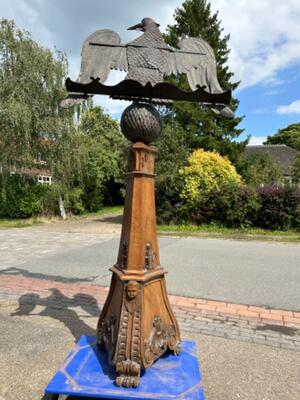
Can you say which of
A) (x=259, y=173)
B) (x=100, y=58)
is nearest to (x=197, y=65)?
(x=100, y=58)

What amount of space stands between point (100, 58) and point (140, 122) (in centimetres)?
54

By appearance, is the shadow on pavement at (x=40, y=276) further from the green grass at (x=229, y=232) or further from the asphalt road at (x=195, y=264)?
the green grass at (x=229, y=232)

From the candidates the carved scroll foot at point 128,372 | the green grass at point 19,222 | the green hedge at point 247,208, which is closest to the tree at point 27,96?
the green grass at point 19,222

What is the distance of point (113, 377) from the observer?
231cm

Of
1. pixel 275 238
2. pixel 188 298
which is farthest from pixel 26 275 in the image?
pixel 275 238

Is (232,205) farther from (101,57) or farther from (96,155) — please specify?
(101,57)

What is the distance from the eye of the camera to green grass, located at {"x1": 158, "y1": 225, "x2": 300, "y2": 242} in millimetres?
11773

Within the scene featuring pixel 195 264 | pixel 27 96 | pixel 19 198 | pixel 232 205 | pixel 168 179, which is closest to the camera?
pixel 195 264

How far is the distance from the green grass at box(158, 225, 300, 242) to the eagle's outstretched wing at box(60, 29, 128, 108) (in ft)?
33.3

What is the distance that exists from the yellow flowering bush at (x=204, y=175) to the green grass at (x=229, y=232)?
129 centimetres

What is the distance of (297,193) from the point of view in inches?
501

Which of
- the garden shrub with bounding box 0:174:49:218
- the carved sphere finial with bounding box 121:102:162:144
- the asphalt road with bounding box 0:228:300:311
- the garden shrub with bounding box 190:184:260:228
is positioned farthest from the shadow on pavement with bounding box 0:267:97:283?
the garden shrub with bounding box 0:174:49:218

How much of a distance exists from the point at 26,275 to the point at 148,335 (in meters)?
4.58

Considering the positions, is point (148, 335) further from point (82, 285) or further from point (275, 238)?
point (275, 238)
